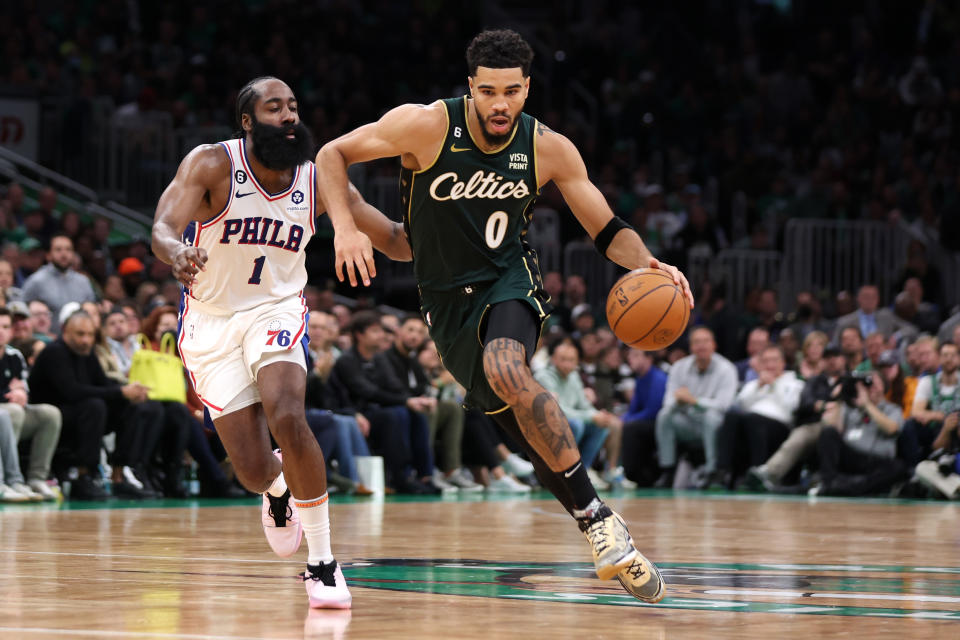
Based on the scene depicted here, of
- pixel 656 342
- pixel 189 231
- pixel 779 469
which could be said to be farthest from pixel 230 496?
pixel 656 342

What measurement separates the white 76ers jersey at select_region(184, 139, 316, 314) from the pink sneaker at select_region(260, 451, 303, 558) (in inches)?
33.9

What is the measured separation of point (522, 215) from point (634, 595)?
158 cm

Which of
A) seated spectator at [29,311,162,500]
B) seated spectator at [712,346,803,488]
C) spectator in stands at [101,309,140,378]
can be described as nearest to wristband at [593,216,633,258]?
seated spectator at [29,311,162,500]

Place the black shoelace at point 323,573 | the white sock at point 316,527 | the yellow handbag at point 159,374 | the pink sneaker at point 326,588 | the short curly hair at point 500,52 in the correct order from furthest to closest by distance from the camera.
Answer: the yellow handbag at point 159,374 → the short curly hair at point 500,52 → the white sock at point 316,527 → the black shoelace at point 323,573 → the pink sneaker at point 326,588

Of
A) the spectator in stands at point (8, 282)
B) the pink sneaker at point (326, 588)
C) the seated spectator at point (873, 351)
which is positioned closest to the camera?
the pink sneaker at point (326, 588)

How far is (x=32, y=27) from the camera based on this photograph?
18.3 meters

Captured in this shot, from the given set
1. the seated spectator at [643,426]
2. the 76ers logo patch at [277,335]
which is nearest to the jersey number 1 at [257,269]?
the 76ers logo patch at [277,335]

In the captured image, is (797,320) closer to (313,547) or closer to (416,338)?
(416,338)

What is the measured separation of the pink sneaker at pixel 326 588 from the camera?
16.0 feet

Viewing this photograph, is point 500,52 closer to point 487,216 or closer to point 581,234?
point 487,216

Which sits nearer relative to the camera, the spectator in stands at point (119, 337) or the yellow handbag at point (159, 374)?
the yellow handbag at point (159, 374)

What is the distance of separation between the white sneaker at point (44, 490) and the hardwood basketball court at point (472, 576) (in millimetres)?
533

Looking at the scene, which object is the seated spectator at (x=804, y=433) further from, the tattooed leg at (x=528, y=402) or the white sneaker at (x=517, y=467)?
the tattooed leg at (x=528, y=402)

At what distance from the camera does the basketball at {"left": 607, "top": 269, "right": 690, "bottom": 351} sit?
5.53 m
